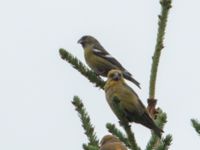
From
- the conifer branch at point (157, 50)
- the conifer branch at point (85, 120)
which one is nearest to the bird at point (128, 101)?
the conifer branch at point (157, 50)

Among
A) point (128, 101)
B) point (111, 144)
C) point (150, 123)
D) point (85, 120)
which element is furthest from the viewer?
point (128, 101)

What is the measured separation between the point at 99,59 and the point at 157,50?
5.05 meters

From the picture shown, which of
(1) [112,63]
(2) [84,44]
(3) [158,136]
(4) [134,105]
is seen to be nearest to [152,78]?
(3) [158,136]

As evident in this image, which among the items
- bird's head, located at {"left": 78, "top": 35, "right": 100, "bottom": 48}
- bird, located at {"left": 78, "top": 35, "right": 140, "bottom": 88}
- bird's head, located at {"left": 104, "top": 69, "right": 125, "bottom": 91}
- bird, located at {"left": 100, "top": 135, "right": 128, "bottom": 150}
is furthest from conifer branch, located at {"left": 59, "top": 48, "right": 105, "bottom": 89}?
bird's head, located at {"left": 78, "top": 35, "right": 100, "bottom": 48}

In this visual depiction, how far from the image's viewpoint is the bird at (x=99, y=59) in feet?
25.9

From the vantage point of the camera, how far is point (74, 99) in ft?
9.45

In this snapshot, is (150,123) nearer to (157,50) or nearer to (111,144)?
(157,50)

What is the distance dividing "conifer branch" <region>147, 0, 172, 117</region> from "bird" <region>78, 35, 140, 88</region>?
392 cm

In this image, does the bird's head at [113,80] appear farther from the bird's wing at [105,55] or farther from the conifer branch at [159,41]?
the bird's wing at [105,55]

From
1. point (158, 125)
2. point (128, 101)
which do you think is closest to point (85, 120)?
point (158, 125)

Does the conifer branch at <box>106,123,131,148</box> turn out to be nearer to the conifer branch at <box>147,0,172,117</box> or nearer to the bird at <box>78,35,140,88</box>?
the conifer branch at <box>147,0,172,117</box>

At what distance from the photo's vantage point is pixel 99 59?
8.26 meters

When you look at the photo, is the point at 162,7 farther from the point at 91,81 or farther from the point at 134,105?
the point at 91,81

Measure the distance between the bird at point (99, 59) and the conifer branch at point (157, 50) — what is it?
3.92 metres
